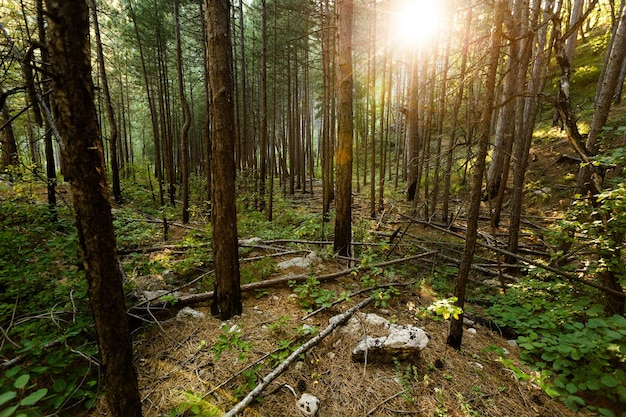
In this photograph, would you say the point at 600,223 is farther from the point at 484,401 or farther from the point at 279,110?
the point at 279,110

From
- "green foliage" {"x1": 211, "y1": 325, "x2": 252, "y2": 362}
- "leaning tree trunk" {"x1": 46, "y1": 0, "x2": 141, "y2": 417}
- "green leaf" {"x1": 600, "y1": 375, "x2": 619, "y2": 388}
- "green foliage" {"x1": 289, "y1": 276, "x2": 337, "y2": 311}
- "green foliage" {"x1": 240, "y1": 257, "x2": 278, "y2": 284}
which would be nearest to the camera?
"leaning tree trunk" {"x1": 46, "y1": 0, "x2": 141, "y2": 417}

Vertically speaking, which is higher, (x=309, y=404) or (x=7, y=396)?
(x=7, y=396)

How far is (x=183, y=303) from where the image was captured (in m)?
4.20

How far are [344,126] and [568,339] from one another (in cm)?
502

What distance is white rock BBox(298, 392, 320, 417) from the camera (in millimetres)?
2764

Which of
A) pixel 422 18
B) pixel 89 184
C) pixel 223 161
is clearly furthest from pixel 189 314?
pixel 422 18

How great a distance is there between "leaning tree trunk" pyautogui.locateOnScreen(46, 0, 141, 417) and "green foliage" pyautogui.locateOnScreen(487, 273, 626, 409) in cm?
388

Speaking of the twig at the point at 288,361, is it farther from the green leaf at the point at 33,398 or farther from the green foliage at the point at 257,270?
the green foliage at the point at 257,270

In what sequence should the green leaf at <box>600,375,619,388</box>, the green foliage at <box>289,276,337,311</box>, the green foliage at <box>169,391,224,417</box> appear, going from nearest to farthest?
the green foliage at <box>169,391,224,417</box> → the green leaf at <box>600,375,619,388</box> → the green foliage at <box>289,276,337,311</box>

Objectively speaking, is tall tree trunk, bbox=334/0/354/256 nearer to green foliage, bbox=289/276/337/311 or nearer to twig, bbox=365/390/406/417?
green foliage, bbox=289/276/337/311

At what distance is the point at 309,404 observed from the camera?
2.82m

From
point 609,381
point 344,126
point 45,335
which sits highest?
point 344,126

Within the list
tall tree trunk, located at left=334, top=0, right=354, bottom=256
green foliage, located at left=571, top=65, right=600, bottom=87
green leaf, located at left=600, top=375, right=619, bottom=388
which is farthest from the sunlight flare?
green foliage, located at left=571, top=65, right=600, bottom=87

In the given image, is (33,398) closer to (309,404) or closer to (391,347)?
(309,404)
